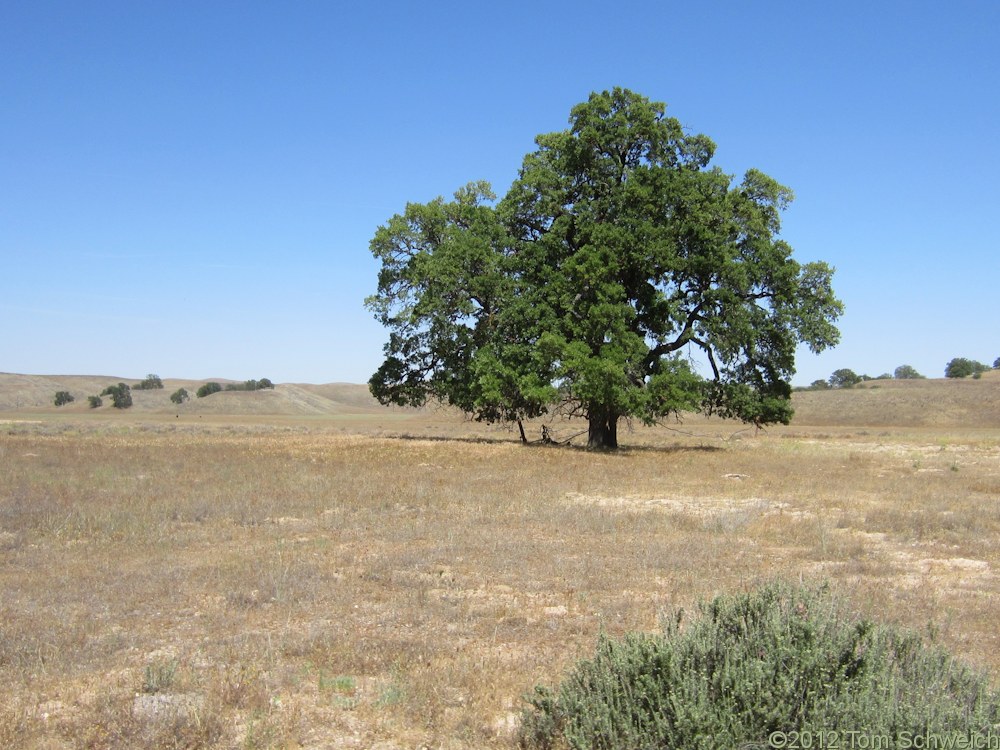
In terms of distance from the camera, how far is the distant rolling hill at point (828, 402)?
69.8m

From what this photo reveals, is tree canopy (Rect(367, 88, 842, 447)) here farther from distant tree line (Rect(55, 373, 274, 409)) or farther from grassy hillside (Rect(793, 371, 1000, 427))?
distant tree line (Rect(55, 373, 274, 409))

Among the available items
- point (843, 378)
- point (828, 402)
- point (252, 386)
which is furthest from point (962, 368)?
point (252, 386)

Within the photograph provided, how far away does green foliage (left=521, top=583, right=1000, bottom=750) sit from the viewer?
12.5ft

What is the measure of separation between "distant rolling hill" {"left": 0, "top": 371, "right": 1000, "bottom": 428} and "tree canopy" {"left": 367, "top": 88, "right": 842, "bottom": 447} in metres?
45.8

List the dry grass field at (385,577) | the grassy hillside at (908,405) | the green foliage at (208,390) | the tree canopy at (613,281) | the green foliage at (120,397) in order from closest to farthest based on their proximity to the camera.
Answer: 1. the dry grass field at (385,577)
2. the tree canopy at (613,281)
3. the grassy hillside at (908,405)
4. the green foliage at (120,397)
5. the green foliage at (208,390)

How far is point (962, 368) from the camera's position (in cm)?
12419

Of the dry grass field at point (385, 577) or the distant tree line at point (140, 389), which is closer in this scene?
the dry grass field at point (385, 577)

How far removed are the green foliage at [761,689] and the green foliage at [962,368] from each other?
137534 mm

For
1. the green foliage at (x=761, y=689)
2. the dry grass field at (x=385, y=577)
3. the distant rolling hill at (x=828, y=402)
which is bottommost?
the dry grass field at (x=385, y=577)

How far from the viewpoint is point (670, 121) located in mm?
28188

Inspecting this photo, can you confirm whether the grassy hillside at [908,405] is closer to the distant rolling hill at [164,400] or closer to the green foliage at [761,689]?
the distant rolling hill at [164,400]

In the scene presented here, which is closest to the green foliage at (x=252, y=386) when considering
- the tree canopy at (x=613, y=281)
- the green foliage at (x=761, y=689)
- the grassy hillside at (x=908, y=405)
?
the grassy hillside at (x=908, y=405)

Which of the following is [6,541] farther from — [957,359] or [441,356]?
[957,359]

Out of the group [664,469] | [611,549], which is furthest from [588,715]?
[664,469]
